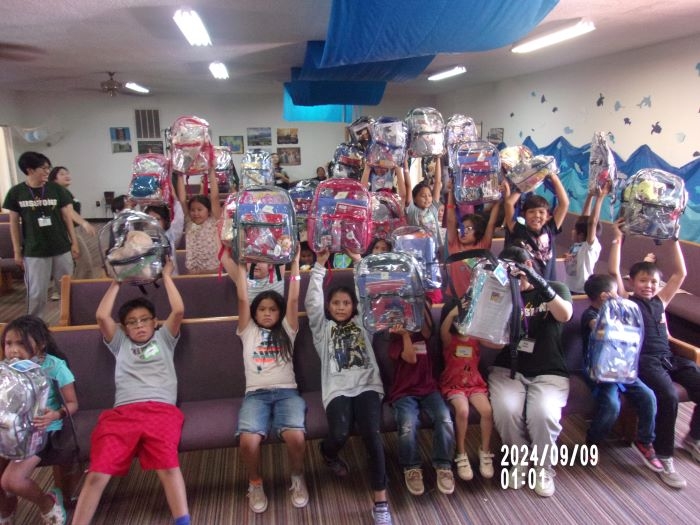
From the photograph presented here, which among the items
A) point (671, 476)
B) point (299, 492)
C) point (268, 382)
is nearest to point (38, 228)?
point (268, 382)

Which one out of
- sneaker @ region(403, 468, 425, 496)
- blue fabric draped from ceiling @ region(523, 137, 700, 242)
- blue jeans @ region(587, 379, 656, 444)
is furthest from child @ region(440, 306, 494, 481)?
blue fabric draped from ceiling @ region(523, 137, 700, 242)

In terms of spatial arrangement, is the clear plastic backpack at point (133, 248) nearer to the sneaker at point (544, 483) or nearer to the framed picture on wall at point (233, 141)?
the sneaker at point (544, 483)

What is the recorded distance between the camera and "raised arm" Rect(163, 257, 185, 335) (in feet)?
8.46

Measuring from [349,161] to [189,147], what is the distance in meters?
1.28

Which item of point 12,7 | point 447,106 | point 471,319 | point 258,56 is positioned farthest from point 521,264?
point 447,106

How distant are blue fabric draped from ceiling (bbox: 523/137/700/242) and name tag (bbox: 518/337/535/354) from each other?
149cm

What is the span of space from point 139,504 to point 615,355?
2.64 meters

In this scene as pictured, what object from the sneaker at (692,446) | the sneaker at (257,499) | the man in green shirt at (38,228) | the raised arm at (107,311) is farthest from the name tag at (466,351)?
the man in green shirt at (38,228)

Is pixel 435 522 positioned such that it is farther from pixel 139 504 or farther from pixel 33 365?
pixel 33 365

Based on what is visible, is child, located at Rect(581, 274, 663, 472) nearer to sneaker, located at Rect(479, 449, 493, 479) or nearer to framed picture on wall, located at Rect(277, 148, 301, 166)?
sneaker, located at Rect(479, 449, 493, 479)

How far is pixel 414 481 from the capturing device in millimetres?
2514

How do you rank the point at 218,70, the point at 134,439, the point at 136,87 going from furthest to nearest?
the point at 136,87
the point at 218,70
the point at 134,439

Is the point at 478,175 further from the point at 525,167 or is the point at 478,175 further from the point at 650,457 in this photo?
the point at 650,457
